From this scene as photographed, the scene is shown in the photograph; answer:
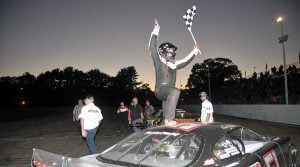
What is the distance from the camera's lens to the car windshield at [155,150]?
3.70 metres

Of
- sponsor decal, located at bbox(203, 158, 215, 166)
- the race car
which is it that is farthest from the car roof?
sponsor decal, located at bbox(203, 158, 215, 166)

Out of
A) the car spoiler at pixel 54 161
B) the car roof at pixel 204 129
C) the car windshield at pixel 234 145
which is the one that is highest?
the car roof at pixel 204 129

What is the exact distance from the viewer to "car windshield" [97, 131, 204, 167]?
146 inches

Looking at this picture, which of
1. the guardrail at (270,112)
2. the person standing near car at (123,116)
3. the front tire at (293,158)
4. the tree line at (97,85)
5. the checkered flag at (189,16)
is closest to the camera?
the front tire at (293,158)

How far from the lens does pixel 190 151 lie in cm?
437

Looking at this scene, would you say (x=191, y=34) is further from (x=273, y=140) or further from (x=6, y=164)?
(x=6, y=164)

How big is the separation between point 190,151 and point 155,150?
61 centimetres

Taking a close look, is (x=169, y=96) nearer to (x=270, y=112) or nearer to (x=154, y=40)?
(x=154, y=40)

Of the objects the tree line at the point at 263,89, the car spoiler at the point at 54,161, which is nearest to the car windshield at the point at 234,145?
the car spoiler at the point at 54,161

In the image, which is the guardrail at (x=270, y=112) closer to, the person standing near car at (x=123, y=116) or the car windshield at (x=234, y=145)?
the person standing near car at (x=123, y=116)

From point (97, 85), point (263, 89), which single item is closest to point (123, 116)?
point (263, 89)

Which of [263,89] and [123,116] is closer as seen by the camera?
[123,116]

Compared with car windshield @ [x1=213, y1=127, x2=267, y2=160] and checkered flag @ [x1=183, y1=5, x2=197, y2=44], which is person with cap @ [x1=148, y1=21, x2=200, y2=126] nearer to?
checkered flag @ [x1=183, y1=5, x2=197, y2=44]

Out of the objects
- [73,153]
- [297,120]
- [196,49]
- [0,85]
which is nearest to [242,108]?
[297,120]
